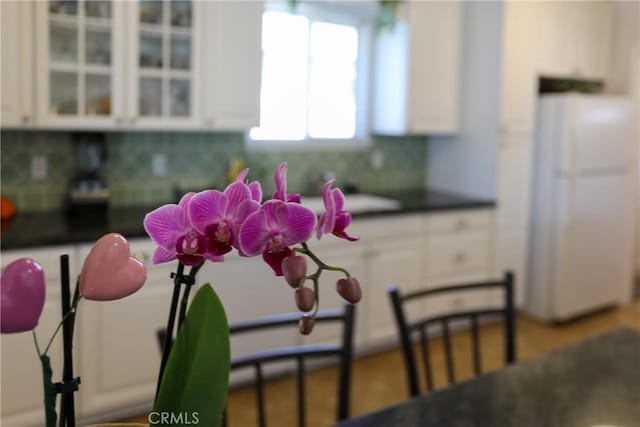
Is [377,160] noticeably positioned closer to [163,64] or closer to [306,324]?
[163,64]

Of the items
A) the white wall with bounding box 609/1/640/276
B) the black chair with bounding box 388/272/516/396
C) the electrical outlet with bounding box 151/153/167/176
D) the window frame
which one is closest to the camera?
the black chair with bounding box 388/272/516/396

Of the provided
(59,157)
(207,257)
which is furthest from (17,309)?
(59,157)

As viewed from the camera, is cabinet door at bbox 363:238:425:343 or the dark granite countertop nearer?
the dark granite countertop

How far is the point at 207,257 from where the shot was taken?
1.95 feet

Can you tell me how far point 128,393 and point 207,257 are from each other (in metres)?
2.15

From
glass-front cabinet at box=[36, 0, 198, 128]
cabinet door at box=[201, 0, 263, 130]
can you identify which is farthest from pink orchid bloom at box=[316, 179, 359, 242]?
cabinet door at box=[201, 0, 263, 130]

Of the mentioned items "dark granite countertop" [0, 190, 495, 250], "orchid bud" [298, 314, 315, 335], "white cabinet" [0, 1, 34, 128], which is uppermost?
"white cabinet" [0, 1, 34, 128]

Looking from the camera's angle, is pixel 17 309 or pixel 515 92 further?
pixel 515 92

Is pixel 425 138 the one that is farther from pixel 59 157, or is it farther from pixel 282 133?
pixel 59 157

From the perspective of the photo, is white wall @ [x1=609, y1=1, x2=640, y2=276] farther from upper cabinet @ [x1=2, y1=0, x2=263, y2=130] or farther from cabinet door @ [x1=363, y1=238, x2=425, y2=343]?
upper cabinet @ [x1=2, y1=0, x2=263, y2=130]

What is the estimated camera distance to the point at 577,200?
3.81 metres

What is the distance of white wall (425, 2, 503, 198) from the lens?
3.66m

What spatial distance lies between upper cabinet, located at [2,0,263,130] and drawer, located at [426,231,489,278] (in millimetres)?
1308

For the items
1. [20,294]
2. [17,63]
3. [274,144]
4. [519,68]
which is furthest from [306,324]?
[519,68]
